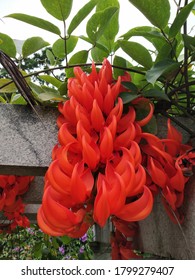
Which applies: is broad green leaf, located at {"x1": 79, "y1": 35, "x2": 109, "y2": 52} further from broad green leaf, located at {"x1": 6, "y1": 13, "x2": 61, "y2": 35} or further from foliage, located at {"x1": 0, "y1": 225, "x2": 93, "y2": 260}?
foliage, located at {"x1": 0, "y1": 225, "x2": 93, "y2": 260}

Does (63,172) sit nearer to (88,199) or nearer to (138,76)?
(88,199)

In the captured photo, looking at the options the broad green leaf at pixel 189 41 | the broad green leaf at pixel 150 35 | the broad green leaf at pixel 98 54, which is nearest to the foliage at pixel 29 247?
the broad green leaf at pixel 98 54

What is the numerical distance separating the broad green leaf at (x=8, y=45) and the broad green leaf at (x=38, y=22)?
106mm

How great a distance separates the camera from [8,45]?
0.84 meters

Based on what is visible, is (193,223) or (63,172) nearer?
(63,172)

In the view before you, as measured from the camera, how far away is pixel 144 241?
111 cm

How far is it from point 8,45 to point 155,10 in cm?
35

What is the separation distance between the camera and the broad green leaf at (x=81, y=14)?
0.72 meters

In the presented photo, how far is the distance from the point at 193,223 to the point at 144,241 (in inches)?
16.5

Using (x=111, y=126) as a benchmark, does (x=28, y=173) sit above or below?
below

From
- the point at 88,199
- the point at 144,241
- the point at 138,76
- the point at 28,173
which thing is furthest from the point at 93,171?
the point at 144,241

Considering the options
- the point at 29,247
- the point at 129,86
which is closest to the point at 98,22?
the point at 129,86

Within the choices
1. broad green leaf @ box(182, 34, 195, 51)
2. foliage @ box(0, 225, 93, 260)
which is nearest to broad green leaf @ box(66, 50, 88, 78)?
broad green leaf @ box(182, 34, 195, 51)

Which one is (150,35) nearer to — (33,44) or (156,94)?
(156,94)
